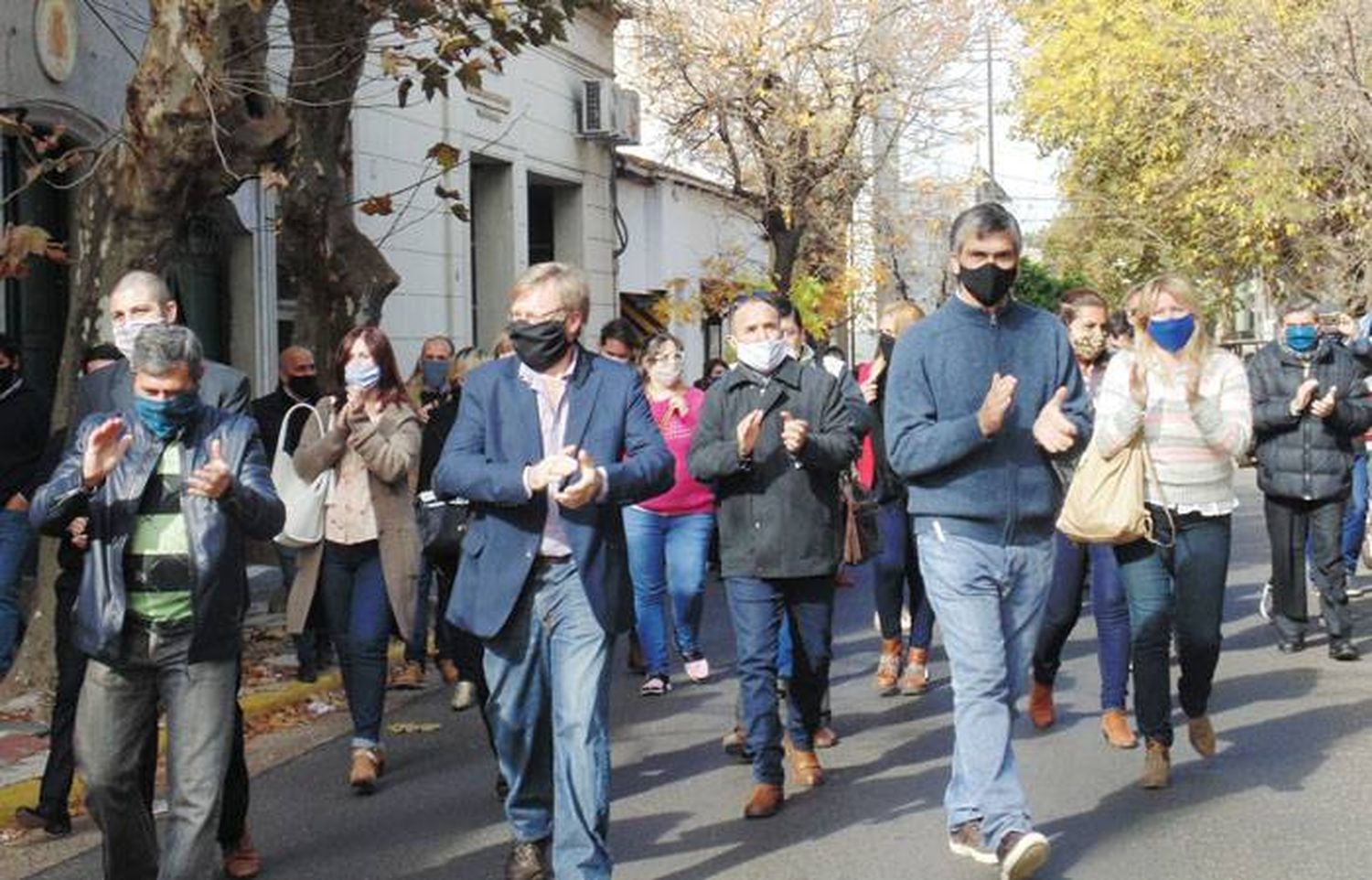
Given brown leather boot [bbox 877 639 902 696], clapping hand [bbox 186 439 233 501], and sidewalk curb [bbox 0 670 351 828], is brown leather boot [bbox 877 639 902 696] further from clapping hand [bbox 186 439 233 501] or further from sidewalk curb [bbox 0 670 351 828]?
clapping hand [bbox 186 439 233 501]

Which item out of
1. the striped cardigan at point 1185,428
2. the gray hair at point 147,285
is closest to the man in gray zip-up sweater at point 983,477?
the striped cardigan at point 1185,428

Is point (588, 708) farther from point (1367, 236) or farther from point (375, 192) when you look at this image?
point (1367, 236)

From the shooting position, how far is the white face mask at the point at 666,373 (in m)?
11.2

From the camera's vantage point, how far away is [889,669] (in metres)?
10.6

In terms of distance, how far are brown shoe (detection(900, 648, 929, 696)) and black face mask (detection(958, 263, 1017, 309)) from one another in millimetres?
4237

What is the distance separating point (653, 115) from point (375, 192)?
1243 centimetres

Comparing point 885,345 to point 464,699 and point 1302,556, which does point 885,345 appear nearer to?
point 1302,556

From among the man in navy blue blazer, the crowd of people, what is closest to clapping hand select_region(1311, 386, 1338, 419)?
the crowd of people

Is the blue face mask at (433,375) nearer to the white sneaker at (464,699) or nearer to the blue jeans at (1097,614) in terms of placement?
the white sneaker at (464,699)

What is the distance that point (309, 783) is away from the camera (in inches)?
340

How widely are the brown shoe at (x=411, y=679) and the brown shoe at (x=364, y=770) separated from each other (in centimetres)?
303

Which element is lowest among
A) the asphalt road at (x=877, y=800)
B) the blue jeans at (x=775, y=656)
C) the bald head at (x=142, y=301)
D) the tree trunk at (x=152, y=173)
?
the asphalt road at (x=877, y=800)

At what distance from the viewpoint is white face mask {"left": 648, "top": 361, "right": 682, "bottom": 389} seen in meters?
11.2

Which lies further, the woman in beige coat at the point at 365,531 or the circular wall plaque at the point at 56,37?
the circular wall plaque at the point at 56,37
